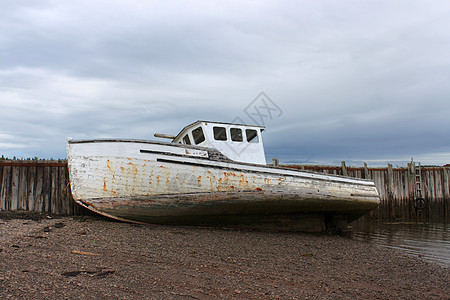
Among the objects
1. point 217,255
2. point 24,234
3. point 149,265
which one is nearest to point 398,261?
point 217,255

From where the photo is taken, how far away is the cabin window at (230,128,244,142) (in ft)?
34.1

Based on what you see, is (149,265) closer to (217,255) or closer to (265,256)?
(217,255)

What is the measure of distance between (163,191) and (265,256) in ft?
10.7

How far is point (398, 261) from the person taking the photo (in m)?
7.08

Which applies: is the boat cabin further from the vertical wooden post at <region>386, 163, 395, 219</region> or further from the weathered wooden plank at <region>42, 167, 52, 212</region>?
the vertical wooden post at <region>386, 163, 395, 219</region>

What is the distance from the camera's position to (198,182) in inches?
343

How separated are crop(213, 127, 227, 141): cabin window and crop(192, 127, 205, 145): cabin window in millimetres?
392

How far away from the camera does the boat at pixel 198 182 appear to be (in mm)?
8359

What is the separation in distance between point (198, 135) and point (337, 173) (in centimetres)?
751

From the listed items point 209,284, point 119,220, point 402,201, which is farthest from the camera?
point 402,201

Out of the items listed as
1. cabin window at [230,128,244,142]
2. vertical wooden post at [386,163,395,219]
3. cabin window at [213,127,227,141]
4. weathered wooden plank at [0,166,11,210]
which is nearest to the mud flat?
weathered wooden plank at [0,166,11,210]

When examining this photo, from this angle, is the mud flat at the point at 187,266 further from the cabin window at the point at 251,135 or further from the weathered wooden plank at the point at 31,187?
the cabin window at the point at 251,135

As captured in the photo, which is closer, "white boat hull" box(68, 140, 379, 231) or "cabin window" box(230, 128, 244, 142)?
Answer: "white boat hull" box(68, 140, 379, 231)

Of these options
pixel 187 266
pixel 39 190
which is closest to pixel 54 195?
pixel 39 190
